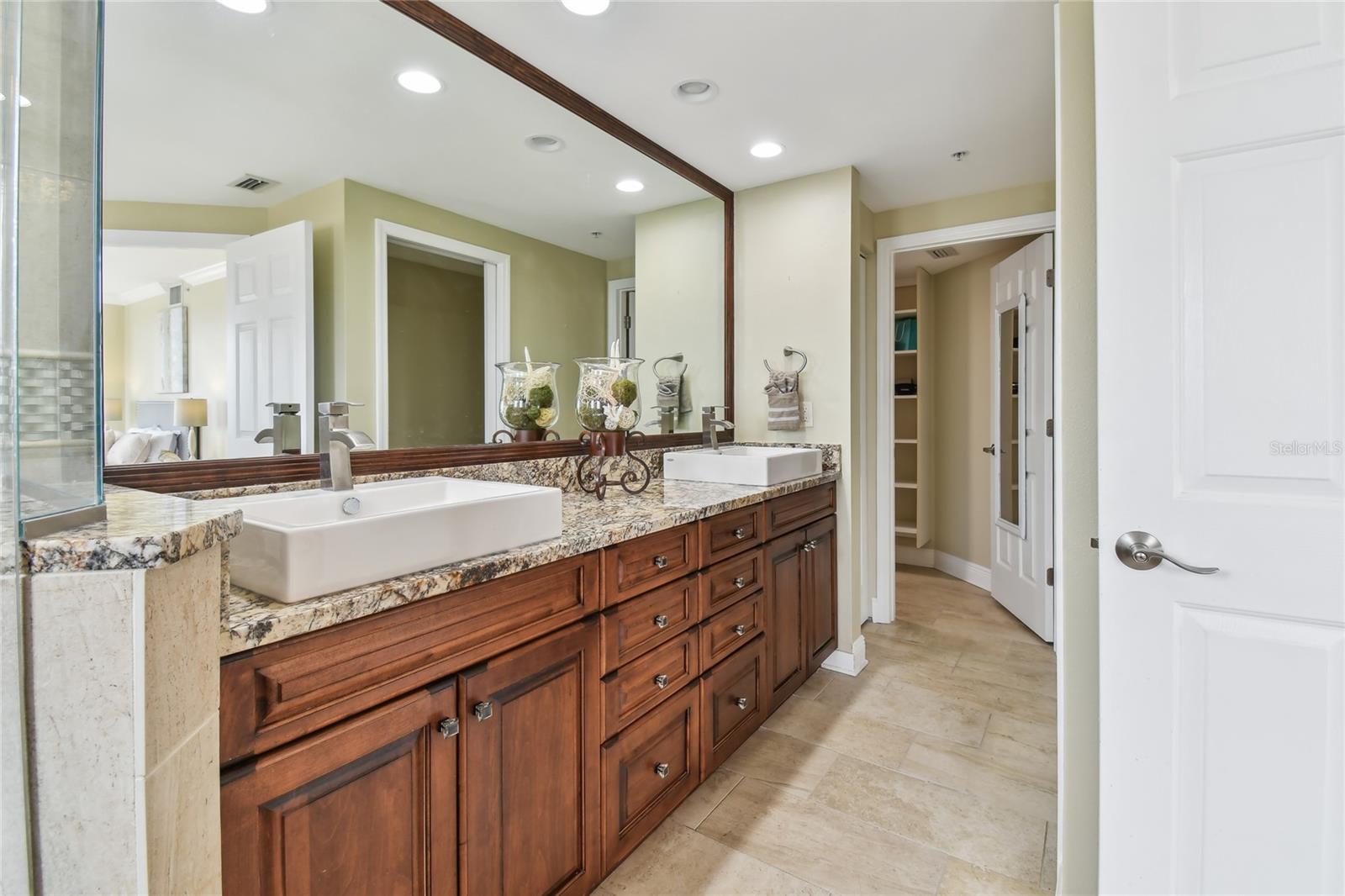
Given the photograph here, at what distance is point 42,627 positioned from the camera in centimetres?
57

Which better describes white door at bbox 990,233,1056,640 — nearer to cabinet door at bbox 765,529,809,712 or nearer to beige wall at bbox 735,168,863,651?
beige wall at bbox 735,168,863,651

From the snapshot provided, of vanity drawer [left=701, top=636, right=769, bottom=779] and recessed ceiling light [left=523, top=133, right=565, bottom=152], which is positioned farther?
recessed ceiling light [left=523, top=133, right=565, bottom=152]

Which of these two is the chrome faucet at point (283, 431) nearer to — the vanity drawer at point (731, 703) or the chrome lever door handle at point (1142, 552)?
the vanity drawer at point (731, 703)

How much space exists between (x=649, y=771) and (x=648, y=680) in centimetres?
25

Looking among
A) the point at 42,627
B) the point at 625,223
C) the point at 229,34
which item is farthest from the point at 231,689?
the point at 625,223

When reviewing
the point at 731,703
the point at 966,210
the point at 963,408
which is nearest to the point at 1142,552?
the point at 731,703

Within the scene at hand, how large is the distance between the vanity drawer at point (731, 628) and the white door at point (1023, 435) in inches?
70.9

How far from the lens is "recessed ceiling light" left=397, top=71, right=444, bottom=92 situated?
1.64 meters

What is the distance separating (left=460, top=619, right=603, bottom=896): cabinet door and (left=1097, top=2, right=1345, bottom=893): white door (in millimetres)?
1087

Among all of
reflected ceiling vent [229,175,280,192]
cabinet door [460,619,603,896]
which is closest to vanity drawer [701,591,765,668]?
cabinet door [460,619,603,896]

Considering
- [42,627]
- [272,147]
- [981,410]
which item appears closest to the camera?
[42,627]

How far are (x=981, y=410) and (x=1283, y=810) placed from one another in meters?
3.28

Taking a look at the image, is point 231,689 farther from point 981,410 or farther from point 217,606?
point 981,410

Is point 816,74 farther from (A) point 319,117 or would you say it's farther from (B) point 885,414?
(B) point 885,414
